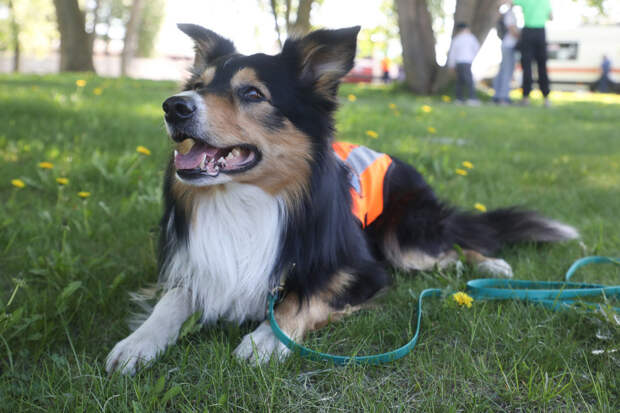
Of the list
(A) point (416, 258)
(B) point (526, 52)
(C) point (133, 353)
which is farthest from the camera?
(B) point (526, 52)

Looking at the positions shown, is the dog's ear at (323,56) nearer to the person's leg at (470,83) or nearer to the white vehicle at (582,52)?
the person's leg at (470,83)

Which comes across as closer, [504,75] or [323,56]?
[323,56]

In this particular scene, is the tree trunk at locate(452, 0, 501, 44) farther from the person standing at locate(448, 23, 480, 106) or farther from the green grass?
the green grass

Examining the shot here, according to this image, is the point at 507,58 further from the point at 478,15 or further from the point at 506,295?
the point at 506,295

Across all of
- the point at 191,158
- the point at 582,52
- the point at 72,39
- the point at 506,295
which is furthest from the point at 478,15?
the point at 582,52

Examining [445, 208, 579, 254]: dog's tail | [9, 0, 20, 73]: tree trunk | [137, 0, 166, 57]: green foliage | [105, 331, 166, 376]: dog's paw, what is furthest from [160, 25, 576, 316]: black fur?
[137, 0, 166, 57]: green foliage

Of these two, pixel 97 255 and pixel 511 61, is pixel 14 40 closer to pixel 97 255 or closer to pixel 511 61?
pixel 511 61

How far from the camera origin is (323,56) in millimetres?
2520

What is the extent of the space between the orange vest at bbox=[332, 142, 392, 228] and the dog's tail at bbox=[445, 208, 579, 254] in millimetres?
550

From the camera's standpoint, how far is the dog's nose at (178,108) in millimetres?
2158

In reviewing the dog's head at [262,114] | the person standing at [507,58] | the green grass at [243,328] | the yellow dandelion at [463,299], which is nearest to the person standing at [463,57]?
the person standing at [507,58]

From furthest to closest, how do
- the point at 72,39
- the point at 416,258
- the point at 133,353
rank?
the point at 72,39, the point at 416,258, the point at 133,353

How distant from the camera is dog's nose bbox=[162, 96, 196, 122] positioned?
2.16 m

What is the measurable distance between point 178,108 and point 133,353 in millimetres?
1037
